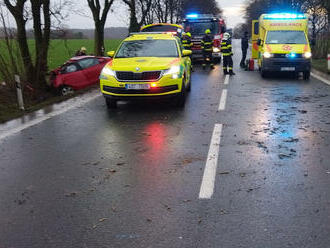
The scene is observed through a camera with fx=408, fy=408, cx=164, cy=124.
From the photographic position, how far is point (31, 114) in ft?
32.8

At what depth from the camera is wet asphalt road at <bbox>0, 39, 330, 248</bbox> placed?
3777 mm

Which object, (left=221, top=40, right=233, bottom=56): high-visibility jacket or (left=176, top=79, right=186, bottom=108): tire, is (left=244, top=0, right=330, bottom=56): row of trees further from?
(left=176, top=79, right=186, bottom=108): tire

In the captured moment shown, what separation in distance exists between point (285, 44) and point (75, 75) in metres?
8.32

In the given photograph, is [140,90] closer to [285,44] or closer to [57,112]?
[57,112]

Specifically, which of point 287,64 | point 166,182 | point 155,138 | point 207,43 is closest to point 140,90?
point 155,138

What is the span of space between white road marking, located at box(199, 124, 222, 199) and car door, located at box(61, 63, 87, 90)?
29.0 feet

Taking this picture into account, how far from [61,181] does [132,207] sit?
1.31m

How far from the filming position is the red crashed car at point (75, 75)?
15.1m

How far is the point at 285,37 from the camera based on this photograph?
16.7 metres

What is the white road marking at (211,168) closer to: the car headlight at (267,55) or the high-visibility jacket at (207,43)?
the car headlight at (267,55)

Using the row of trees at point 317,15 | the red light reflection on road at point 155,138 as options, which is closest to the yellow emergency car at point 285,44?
the red light reflection on road at point 155,138

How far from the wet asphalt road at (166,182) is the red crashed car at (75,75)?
5847 millimetres

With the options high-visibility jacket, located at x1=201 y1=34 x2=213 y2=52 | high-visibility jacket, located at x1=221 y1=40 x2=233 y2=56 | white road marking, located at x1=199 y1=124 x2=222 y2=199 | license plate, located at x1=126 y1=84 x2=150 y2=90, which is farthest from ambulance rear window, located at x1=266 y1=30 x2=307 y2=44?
white road marking, located at x1=199 y1=124 x2=222 y2=199

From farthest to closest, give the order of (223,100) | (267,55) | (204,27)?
1. (204,27)
2. (267,55)
3. (223,100)
